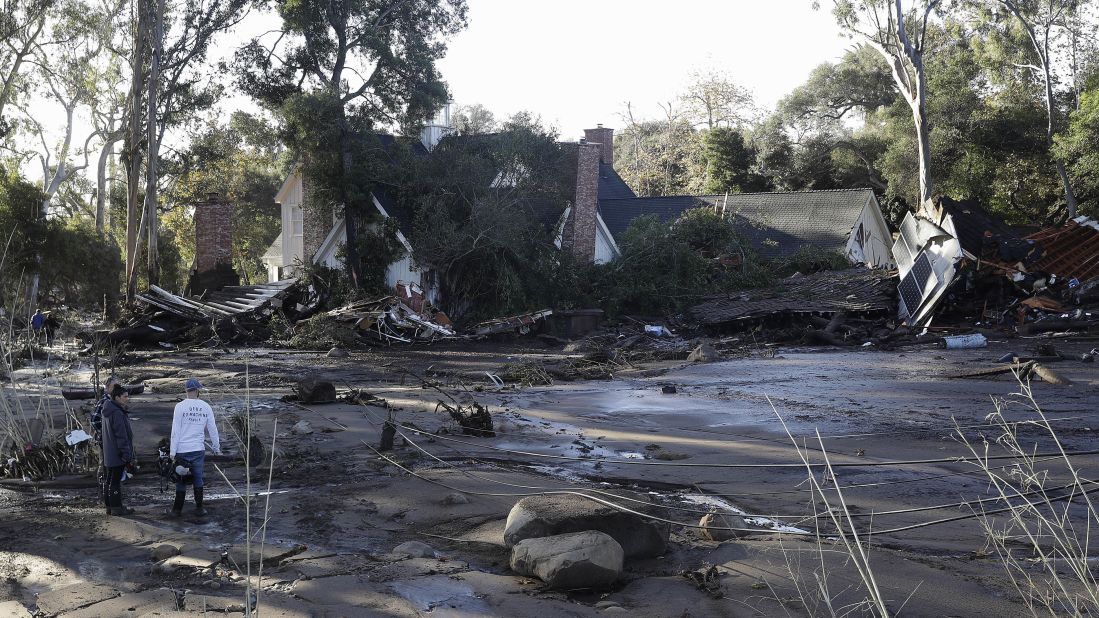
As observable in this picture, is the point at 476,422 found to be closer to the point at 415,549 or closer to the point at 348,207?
the point at 415,549

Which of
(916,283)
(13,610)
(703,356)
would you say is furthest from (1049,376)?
(13,610)

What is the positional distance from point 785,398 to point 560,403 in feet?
11.5

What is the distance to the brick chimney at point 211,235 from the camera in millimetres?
33625

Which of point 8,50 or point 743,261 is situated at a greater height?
point 8,50

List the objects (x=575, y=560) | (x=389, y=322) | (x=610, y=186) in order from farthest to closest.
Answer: (x=610, y=186) → (x=389, y=322) → (x=575, y=560)

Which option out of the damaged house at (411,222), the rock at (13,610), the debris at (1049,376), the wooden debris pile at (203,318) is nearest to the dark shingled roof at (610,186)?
the damaged house at (411,222)

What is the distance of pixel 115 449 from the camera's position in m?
8.45

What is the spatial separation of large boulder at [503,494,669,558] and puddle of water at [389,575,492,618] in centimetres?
64

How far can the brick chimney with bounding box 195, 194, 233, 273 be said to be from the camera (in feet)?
110

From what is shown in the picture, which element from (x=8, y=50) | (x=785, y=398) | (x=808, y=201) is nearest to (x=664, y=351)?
(x=785, y=398)

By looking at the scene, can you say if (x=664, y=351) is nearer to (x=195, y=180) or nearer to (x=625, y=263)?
(x=625, y=263)

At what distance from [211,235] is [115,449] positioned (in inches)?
1058

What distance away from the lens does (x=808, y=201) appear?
39875mm

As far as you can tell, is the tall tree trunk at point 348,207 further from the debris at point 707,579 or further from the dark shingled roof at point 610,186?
the debris at point 707,579
